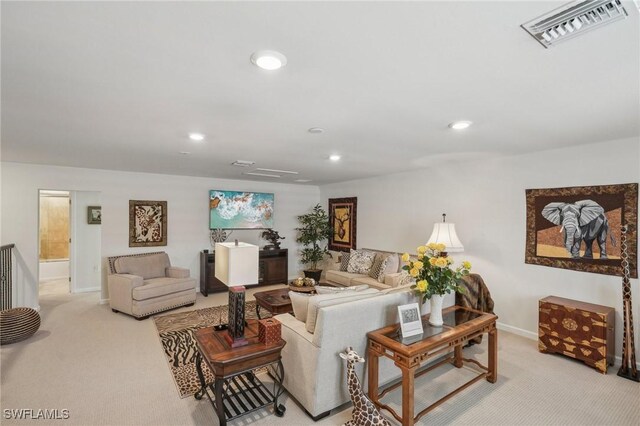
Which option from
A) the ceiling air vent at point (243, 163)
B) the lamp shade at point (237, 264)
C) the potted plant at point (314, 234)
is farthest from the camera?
the potted plant at point (314, 234)

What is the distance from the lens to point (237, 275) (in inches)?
88.0

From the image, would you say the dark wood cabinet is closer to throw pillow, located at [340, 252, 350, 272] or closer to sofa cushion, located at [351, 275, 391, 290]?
throw pillow, located at [340, 252, 350, 272]

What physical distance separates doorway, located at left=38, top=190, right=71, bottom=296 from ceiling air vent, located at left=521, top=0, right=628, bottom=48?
326 inches

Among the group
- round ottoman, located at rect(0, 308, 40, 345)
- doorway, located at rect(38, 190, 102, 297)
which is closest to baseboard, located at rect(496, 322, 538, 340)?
round ottoman, located at rect(0, 308, 40, 345)

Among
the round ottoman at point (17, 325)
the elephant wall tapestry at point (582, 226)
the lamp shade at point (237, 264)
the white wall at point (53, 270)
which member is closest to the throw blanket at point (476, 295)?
the elephant wall tapestry at point (582, 226)

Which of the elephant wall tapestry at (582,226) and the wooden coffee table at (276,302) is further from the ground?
the elephant wall tapestry at (582,226)

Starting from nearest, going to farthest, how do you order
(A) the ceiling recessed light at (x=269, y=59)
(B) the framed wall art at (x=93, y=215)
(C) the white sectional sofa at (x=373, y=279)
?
(A) the ceiling recessed light at (x=269, y=59)
(C) the white sectional sofa at (x=373, y=279)
(B) the framed wall art at (x=93, y=215)

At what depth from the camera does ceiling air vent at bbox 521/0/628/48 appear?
1.15m

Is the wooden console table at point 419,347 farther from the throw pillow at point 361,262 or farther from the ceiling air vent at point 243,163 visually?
the ceiling air vent at point 243,163

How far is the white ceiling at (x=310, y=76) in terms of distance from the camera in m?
1.21

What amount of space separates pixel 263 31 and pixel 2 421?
3.19 m

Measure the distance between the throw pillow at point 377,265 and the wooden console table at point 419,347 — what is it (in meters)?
2.13

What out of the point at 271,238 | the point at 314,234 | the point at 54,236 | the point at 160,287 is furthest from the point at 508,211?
the point at 54,236

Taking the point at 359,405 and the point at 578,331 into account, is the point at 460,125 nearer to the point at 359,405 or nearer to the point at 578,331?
the point at 359,405
